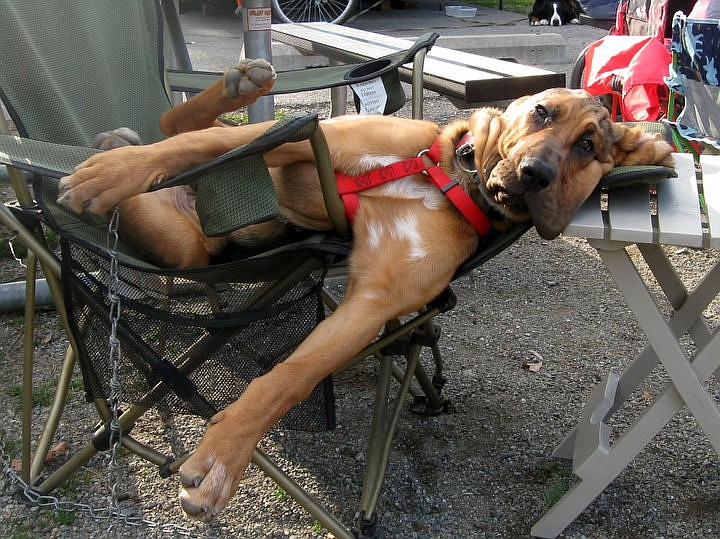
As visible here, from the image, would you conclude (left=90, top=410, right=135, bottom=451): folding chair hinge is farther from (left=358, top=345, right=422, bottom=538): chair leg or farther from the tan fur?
(left=358, top=345, right=422, bottom=538): chair leg

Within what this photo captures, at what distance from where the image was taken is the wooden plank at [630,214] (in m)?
2.00

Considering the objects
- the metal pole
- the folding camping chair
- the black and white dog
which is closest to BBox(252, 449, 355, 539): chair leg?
the folding camping chair

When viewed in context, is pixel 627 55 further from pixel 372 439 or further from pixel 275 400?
pixel 275 400

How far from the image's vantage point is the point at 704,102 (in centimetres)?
395

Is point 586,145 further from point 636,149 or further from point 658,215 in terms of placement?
point 658,215

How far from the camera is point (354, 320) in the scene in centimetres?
213

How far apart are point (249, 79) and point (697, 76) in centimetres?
241

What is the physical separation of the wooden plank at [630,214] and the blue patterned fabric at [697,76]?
5.69ft

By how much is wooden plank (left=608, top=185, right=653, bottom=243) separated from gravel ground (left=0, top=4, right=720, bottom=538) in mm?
954

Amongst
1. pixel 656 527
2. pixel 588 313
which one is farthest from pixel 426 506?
pixel 588 313

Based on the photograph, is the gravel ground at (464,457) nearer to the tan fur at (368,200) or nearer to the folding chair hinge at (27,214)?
the tan fur at (368,200)

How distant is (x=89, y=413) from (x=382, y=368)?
117 centimetres

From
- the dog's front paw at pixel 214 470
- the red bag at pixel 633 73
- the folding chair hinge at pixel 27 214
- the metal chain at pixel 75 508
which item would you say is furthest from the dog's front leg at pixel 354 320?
the red bag at pixel 633 73

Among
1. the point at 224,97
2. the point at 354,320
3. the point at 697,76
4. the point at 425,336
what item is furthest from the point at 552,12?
the point at 354,320
